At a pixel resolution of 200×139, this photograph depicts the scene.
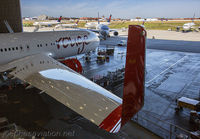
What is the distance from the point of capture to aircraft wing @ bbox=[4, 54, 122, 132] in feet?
19.1

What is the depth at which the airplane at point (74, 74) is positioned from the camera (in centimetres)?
402

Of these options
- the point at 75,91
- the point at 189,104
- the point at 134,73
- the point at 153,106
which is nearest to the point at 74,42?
the point at 153,106

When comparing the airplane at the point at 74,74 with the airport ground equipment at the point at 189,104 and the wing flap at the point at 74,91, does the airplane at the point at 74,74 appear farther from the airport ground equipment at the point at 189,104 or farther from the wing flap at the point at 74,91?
the airport ground equipment at the point at 189,104

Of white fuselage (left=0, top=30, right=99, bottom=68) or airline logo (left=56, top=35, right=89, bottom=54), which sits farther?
airline logo (left=56, top=35, right=89, bottom=54)

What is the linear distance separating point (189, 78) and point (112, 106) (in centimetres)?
1618

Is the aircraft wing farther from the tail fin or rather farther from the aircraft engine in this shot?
the aircraft engine

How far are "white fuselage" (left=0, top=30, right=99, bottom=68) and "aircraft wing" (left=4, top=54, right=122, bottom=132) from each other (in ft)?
11.2

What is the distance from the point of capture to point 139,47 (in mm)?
3865

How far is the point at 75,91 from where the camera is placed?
7984 millimetres

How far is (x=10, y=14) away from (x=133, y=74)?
30506mm

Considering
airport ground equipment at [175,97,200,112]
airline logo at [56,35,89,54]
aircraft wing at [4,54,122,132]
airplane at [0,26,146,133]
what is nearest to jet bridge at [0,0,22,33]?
airplane at [0,26,146,133]

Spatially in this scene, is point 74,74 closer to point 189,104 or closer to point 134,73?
point 134,73

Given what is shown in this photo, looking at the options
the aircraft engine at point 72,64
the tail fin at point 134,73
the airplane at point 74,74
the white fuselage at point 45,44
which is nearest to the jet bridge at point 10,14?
the white fuselage at point 45,44

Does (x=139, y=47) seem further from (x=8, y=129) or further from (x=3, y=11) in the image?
(x=3, y=11)
